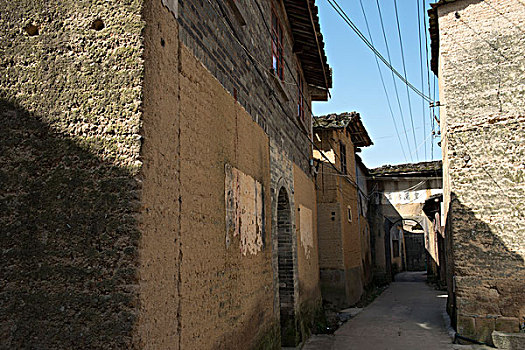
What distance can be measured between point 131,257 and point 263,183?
3.90 m

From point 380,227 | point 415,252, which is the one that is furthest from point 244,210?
point 415,252

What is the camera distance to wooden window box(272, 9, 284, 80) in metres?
7.90

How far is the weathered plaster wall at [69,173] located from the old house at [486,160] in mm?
7571

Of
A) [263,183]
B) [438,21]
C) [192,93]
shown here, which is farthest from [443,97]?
[192,93]

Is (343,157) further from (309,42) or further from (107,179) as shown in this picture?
(107,179)

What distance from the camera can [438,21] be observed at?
31.2ft

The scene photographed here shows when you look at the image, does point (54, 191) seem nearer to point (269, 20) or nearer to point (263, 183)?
point (263, 183)

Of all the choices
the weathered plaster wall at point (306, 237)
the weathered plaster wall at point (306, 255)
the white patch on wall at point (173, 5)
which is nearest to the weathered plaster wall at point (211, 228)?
the white patch on wall at point (173, 5)

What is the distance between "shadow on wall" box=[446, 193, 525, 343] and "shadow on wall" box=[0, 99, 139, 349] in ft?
24.8

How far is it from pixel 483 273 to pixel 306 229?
3.64 meters

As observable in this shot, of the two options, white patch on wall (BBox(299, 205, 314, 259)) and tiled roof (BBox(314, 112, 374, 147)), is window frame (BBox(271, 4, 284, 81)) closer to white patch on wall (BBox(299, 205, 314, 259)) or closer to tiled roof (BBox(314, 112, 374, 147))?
white patch on wall (BBox(299, 205, 314, 259))

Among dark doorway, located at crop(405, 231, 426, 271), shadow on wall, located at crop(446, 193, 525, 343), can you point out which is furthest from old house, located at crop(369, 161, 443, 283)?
Answer: dark doorway, located at crop(405, 231, 426, 271)

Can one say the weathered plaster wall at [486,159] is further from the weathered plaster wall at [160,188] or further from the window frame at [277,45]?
the weathered plaster wall at [160,188]

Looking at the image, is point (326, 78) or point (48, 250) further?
point (326, 78)
